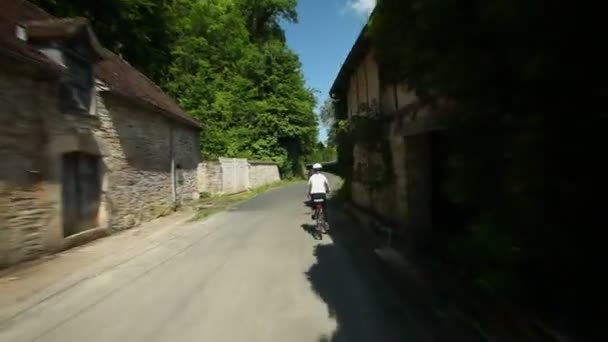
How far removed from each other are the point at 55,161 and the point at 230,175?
18167 mm

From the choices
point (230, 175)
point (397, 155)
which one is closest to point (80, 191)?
point (397, 155)

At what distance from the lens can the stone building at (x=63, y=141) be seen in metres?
8.11

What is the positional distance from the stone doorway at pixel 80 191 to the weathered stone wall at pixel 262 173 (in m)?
19.6

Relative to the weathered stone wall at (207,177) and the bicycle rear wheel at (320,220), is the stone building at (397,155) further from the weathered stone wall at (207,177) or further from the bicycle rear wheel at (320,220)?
the weathered stone wall at (207,177)

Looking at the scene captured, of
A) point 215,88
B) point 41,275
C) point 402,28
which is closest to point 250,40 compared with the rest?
point 215,88

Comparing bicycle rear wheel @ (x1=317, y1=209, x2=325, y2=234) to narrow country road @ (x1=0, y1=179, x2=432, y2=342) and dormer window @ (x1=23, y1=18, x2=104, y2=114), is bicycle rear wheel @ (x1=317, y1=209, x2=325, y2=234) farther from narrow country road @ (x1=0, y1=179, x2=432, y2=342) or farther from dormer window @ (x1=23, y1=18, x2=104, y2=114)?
dormer window @ (x1=23, y1=18, x2=104, y2=114)

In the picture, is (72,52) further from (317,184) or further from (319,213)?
(319,213)

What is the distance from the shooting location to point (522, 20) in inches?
99.1

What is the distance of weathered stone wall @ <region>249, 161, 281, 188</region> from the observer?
32062 millimetres

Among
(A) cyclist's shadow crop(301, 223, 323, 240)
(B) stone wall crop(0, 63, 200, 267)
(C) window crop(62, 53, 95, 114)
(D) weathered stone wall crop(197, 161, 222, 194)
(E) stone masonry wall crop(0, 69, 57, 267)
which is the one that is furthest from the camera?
(D) weathered stone wall crop(197, 161, 222, 194)

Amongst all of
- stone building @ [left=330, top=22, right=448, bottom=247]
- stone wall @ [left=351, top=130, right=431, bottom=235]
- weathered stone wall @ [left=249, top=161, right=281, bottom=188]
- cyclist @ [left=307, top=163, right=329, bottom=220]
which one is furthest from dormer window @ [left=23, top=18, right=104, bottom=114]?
weathered stone wall @ [left=249, top=161, right=281, bottom=188]

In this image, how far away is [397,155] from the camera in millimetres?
9727

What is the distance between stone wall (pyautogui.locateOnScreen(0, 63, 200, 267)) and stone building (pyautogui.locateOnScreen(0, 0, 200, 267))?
0.06 ft

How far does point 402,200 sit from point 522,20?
711cm
